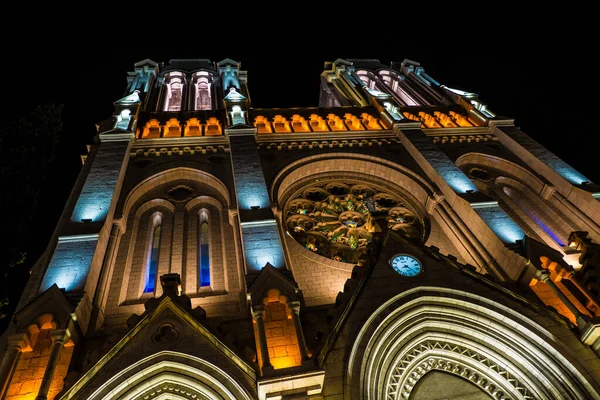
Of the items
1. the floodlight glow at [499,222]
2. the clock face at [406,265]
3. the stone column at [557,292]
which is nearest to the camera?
the stone column at [557,292]

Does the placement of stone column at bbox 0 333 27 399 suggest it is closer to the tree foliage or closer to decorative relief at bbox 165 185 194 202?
the tree foliage

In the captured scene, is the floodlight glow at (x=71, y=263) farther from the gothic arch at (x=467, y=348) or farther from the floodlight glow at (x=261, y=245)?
the gothic arch at (x=467, y=348)

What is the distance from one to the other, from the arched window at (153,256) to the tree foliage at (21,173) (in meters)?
3.61

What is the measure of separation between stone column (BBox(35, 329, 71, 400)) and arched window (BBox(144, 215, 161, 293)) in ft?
10.4

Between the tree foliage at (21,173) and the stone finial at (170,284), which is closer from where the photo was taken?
the stone finial at (170,284)

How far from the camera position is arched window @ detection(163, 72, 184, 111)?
23.4m

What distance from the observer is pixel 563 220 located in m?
15.0

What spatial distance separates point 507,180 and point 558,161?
1947mm

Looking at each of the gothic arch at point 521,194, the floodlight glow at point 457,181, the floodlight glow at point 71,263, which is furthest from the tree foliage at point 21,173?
the gothic arch at point 521,194

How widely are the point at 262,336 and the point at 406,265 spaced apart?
4.22 meters

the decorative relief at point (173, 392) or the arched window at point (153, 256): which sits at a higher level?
the arched window at point (153, 256)

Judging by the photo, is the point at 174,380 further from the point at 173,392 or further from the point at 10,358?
the point at 10,358

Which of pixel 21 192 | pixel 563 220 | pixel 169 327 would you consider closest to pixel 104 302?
pixel 169 327

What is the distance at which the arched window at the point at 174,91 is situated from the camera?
23375 mm
